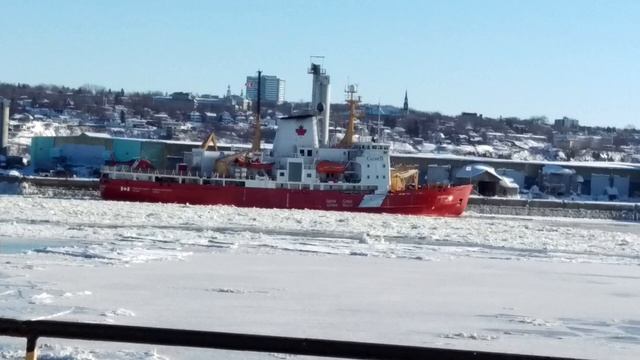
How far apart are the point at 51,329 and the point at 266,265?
36.0 ft

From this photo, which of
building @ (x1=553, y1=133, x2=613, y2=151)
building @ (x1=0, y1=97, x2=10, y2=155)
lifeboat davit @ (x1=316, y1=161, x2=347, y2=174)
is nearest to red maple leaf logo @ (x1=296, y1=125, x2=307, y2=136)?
lifeboat davit @ (x1=316, y1=161, x2=347, y2=174)

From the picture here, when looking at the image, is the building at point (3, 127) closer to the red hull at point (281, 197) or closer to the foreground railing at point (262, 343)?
the red hull at point (281, 197)

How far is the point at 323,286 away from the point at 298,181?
27.6 metres

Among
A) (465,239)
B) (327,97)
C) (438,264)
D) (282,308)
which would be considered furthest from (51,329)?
(327,97)

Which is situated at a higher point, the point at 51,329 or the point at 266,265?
the point at 51,329

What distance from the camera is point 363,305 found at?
1062 cm

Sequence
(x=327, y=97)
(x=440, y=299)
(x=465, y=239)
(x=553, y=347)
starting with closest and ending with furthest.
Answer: (x=553, y=347)
(x=440, y=299)
(x=465, y=239)
(x=327, y=97)

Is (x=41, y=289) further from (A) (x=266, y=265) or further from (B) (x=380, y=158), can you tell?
(B) (x=380, y=158)

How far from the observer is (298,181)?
39781mm

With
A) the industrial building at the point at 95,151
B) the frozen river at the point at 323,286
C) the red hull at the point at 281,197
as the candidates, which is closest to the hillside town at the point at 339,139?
the industrial building at the point at 95,151

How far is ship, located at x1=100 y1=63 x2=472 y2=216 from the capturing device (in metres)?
38.6

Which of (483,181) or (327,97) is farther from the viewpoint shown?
(483,181)

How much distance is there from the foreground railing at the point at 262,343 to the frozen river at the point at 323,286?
3032 millimetres

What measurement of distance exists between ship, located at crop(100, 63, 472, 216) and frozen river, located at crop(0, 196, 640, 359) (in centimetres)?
1417
